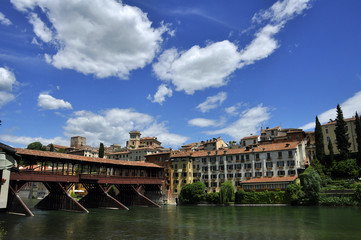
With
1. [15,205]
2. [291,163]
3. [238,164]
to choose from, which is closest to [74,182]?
[15,205]

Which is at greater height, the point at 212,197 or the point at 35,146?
the point at 35,146

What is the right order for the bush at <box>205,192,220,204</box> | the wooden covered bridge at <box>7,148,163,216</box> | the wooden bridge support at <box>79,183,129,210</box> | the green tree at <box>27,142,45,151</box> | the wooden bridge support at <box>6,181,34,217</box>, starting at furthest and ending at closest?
the green tree at <box>27,142,45,151</box> < the bush at <box>205,192,220,204</box> < the wooden bridge support at <box>79,183,129,210</box> < the wooden covered bridge at <box>7,148,163,216</box> < the wooden bridge support at <box>6,181,34,217</box>

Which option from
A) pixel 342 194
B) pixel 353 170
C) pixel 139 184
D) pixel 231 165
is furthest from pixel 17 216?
pixel 353 170

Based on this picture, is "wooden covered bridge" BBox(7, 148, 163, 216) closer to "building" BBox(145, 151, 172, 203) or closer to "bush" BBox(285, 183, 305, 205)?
"building" BBox(145, 151, 172, 203)

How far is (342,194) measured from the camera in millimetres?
55375

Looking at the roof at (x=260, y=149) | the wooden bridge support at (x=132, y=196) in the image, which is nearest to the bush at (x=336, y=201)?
the roof at (x=260, y=149)

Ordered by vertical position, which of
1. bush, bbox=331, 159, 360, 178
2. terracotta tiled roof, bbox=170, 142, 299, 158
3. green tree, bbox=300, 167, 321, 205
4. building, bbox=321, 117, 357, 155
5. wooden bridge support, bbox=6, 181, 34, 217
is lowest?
wooden bridge support, bbox=6, 181, 34, 217

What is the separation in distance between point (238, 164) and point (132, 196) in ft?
88.7

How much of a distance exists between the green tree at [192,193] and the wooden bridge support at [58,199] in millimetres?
30661

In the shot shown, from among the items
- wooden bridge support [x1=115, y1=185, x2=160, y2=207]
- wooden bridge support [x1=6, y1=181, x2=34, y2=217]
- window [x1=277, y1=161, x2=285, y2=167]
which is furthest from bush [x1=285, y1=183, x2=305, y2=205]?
wooden bridge support [x1=6, y1=181, x2=34, y2=217]

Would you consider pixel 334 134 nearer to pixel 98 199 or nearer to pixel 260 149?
pixel 260 149

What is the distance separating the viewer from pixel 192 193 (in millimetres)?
71500

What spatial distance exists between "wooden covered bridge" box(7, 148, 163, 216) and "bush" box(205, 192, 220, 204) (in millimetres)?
12952

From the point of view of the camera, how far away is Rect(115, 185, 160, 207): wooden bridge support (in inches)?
2609
